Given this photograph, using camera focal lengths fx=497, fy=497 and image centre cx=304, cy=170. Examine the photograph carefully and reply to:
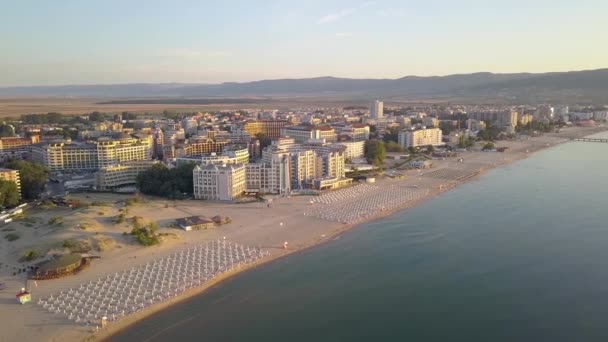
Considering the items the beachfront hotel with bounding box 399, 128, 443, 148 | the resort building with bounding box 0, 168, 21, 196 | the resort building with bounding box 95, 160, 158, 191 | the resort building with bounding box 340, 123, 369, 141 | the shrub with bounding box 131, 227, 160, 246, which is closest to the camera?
the shrub with bounding box 131, 227, 160, 246

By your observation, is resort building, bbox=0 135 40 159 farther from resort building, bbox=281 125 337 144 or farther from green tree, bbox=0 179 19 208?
resort building, bbox=281 125 337 144

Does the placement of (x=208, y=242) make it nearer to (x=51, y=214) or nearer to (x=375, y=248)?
(x=375, y=248)

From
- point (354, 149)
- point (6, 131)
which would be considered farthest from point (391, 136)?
point (6, 131)

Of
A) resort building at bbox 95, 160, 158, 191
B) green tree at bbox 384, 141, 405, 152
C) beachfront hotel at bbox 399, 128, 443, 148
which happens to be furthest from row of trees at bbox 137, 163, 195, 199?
beachfront hotel at bbox 399, 128, 443, 148

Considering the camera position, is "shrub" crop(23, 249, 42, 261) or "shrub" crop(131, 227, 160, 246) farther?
"shrub" crop(131, 227, 160, 246)

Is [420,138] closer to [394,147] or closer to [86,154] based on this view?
[394,147]

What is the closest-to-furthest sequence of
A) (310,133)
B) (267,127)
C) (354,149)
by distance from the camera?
(354,149) → (310,133) → (267,127)
